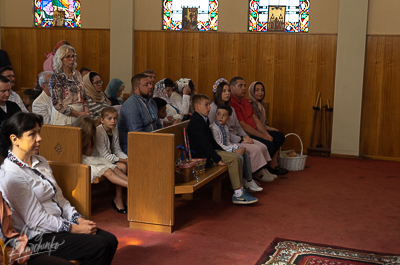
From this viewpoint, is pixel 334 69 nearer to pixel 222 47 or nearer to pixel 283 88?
pixel 283 88

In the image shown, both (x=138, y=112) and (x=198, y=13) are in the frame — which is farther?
(x=198, y=13)

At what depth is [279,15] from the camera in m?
7.80

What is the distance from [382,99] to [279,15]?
6.88ft

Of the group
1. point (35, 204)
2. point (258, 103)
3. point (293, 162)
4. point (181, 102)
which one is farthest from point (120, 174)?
point (293, 162)

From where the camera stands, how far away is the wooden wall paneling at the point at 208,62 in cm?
809

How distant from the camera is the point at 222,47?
8.05 meters

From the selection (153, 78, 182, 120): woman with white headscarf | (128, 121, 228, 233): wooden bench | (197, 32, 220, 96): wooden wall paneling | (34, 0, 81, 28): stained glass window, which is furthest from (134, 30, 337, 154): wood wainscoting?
(128, 121, 228, 233): wooden bench

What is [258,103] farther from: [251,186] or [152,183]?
[152,183]

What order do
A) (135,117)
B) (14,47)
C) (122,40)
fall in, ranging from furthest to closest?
(14,47) < (122,40) < (135,117)

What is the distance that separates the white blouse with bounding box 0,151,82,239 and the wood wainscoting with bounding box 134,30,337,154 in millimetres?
5652

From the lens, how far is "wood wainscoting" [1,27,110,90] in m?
8.59

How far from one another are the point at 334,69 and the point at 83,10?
4.47 metres

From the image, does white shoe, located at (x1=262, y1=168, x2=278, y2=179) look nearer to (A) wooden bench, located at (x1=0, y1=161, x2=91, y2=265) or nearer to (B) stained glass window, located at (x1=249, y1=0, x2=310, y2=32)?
(B) stained glass window, located at (x1=249, y1=0, x2=310, y2=32)

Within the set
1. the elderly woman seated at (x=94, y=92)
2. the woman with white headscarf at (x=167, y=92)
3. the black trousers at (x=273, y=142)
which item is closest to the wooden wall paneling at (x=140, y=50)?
the woman with white headscarf at (x=167, y=92)
